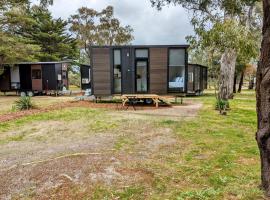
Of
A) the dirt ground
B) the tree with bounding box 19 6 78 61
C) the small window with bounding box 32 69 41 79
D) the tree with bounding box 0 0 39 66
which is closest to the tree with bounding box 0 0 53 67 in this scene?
the tree with bounding box 0 0 39 66

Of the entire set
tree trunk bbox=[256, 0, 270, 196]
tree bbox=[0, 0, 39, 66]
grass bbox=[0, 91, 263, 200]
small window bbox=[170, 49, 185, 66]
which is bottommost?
grass bbox=[0, 91, 263, 200]

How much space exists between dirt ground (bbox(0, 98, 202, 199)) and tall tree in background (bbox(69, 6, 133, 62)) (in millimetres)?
27402

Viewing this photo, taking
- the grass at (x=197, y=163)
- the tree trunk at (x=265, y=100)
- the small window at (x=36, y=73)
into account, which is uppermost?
the small window at (x=36, y=73)

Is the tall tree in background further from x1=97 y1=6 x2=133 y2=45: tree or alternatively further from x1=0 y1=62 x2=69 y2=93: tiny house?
x1=0 y1=62 x2=69 y2=93: tiny house

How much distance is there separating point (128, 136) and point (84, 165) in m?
2.20

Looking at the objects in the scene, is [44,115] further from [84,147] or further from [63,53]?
[63,53]

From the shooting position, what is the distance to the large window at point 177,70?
13829mm

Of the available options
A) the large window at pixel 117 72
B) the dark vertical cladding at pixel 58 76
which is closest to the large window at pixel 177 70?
the large window at pixel 117 72

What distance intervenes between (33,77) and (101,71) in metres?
9.03

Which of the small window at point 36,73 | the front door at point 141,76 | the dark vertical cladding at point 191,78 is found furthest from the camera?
the small window at point 36,73

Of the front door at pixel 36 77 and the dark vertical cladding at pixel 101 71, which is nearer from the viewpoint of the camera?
the dark vertical cladding at pixel 101 71

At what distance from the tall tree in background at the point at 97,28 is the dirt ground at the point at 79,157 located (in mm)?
27402

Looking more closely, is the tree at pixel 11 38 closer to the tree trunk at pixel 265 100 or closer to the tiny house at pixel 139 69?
the tiny house at pixel 139 69

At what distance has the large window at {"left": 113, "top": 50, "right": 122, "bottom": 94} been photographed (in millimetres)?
13898
